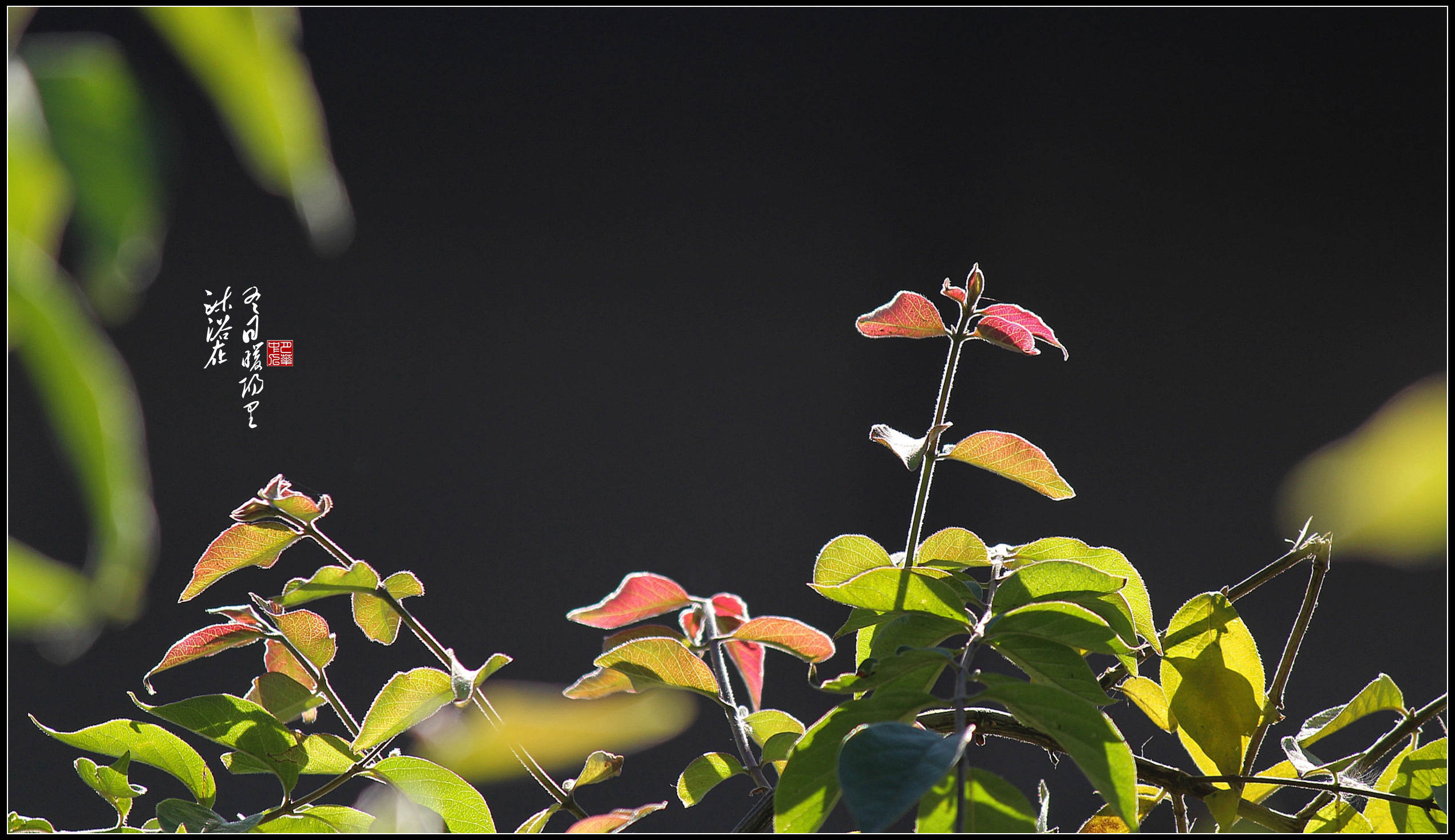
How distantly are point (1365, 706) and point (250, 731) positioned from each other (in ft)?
1.23

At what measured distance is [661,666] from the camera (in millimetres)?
292

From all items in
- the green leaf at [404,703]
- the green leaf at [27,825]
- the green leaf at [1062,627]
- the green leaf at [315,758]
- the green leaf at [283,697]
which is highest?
the green leaf at [1062,627]

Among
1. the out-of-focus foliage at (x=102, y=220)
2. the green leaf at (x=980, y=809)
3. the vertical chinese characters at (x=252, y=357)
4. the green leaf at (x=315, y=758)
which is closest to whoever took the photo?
the out-of-focus foliage at (x=102, y=220)

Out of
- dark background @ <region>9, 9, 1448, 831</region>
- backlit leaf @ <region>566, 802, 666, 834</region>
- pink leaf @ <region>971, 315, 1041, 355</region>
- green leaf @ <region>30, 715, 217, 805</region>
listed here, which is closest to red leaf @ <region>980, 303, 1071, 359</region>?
pink leaf @ <region>971, 315, 1041, 355</region>

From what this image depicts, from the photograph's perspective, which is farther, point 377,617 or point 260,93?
point 377,617

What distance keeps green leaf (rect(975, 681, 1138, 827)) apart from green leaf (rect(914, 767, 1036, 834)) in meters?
0.02

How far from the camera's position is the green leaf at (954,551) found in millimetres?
327

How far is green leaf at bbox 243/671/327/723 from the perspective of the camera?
0.33 metres

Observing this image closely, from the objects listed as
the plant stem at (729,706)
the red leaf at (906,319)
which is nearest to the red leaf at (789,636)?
the plant stem at (729,706)

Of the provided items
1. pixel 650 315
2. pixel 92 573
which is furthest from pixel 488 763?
pixel 650 315

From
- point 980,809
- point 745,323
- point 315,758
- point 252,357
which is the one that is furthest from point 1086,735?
point 745,323

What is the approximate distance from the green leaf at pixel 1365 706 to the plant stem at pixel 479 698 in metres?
0.25

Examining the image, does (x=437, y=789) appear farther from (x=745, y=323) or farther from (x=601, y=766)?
(x=745, y=323)

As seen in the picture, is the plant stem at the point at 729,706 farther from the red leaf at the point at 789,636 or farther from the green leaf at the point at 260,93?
the green leaf at the point at 260,93
